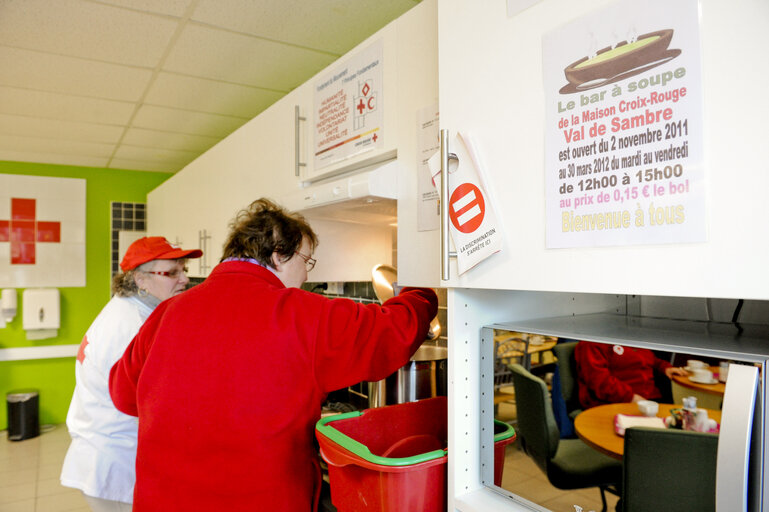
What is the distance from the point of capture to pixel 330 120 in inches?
65.1

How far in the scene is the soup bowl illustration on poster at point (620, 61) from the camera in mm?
638

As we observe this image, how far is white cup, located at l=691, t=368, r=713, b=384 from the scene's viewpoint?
64 centimetres

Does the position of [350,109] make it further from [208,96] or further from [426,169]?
[208,96]

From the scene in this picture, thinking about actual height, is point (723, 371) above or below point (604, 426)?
above

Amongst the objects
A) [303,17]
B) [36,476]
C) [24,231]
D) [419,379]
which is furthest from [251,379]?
[24,231]

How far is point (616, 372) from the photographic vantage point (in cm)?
77

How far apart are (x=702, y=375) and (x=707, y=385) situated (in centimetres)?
1

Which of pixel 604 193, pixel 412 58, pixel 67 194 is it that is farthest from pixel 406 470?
pixel 67 194

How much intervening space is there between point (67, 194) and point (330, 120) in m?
4.13

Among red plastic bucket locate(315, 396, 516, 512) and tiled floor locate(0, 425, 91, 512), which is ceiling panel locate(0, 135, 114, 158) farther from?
red plastic bucket locate(315, 396, 516, 512)

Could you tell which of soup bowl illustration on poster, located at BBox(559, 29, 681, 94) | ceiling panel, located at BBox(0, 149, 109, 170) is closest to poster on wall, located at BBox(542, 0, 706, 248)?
soup bowl illustration on poster, located at BBox(559, 29, 681, 94)

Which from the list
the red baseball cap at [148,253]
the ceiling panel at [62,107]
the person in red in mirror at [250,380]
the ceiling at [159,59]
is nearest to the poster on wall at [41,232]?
the ceiling at [159,59]

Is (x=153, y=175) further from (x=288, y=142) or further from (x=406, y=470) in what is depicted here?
(x=406, y=470)

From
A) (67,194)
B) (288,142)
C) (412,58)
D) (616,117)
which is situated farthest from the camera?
(67,194)
